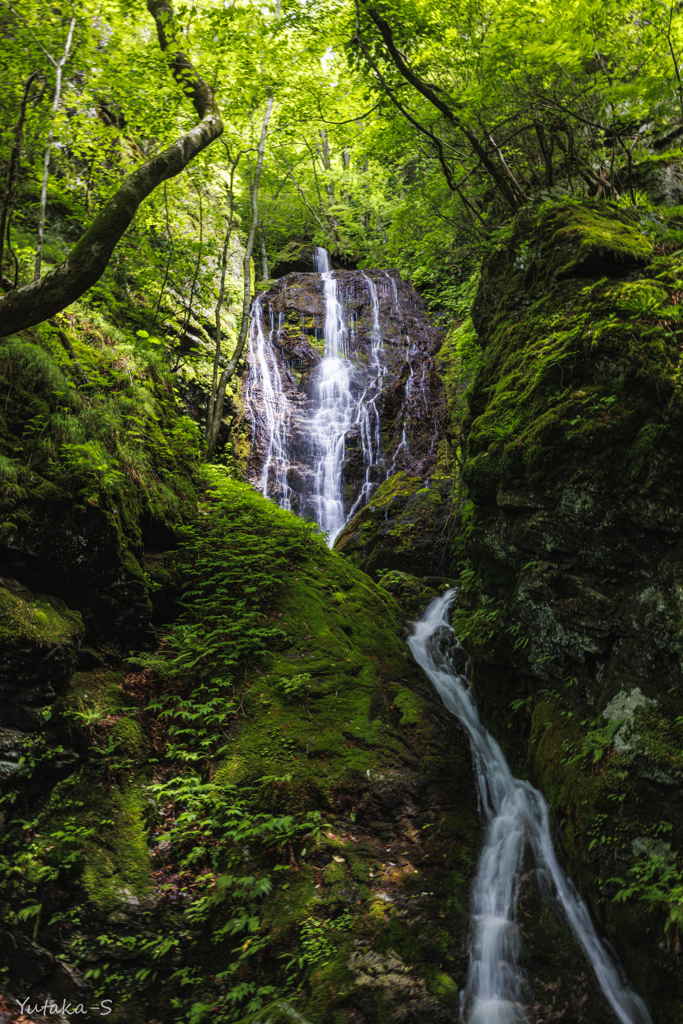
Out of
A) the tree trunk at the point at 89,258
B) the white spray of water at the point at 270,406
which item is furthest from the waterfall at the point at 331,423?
the tree trunk at the point at 89,258

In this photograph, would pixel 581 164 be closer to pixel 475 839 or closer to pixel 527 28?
pixel 527 28

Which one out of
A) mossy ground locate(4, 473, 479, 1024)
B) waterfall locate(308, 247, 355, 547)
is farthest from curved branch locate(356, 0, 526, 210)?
waterfall locate(308, 247, 355, 547)

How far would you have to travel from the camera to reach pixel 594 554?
436 centimetres

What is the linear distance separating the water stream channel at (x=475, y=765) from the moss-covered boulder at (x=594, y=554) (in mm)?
226

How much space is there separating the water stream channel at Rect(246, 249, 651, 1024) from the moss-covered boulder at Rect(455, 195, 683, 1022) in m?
0.23

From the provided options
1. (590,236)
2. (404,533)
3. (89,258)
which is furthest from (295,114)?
(404,533)

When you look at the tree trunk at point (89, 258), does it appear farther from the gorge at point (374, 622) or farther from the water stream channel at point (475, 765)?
the water stream channel at point (475, 765)

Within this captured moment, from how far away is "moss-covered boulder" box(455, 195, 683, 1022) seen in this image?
11.2 ft

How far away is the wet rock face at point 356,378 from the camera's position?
13.0 m

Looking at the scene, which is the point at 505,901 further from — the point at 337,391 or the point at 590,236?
the point at 337,391

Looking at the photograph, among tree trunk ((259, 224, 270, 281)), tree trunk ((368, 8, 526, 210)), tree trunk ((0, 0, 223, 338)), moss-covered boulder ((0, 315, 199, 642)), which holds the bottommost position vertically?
moss-covered boulder ((0, 315, 199, 642))

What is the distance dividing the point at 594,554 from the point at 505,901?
9.48 feet

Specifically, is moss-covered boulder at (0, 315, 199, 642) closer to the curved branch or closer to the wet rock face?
the curved branch

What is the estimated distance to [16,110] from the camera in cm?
707
